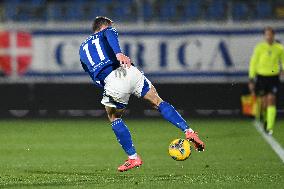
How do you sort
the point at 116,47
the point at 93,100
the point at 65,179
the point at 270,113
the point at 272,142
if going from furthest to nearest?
the point at 93,100
the point at 270,113
the point at 272,142
the point at 116,47
the point at 65,179

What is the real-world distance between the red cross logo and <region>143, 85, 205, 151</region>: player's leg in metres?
10.4

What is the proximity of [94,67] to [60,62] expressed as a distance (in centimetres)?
1024

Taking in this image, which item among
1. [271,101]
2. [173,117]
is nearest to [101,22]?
[173,117]

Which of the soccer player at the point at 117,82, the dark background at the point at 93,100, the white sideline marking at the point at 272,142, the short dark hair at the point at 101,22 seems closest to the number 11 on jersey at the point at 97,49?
the soccer player at the point at 117,82

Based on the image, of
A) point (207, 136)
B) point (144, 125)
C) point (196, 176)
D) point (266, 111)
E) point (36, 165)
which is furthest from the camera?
point (144, 125)

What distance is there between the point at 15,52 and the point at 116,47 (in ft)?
35.1

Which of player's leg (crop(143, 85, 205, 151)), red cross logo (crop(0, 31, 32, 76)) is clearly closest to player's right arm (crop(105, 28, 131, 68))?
player's leg (crop(143, 85, 205, 151))

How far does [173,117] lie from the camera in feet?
33.3

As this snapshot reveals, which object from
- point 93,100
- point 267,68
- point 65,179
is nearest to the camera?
point 65,179

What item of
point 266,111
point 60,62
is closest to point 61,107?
point 60,62

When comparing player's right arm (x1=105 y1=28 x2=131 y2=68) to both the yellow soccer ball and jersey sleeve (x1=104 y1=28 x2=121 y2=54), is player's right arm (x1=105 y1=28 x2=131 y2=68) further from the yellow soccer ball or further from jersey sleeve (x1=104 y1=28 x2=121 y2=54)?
the yellow soccer ball

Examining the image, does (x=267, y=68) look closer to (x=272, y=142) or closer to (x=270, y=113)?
(x=270, y=113)

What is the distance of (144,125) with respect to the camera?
1745cm

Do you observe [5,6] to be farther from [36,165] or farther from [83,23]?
[36,165]
